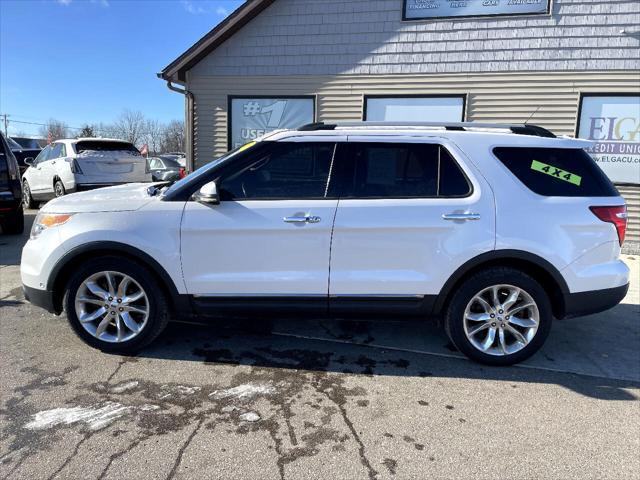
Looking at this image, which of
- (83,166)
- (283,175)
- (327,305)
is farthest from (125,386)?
(83,166)

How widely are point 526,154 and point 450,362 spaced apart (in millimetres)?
1731

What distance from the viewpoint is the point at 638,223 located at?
25.2 feet

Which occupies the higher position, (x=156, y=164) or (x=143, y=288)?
(x=156, y=164)

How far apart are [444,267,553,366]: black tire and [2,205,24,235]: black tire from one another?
765 centimetres

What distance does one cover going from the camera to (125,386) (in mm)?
3166

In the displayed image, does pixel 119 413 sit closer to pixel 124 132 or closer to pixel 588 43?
pixel 588 43

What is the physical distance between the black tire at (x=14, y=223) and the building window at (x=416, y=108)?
21.2ft

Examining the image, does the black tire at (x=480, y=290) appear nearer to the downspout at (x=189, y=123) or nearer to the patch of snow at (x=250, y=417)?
the patch of snow at (x=250, y=417)

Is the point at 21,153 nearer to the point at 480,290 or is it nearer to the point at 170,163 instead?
the point at 170,163

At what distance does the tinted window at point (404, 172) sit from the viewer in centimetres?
341

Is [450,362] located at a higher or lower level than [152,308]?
lower

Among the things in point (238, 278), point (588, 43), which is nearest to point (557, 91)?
point (588, 43)

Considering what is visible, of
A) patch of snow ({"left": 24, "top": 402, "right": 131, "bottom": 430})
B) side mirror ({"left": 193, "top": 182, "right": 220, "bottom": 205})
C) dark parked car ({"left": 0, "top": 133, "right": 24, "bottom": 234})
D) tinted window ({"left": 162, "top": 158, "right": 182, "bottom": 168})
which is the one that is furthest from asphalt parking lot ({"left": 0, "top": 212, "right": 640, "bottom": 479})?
tinted window ({"left": 162, "top": 158, "right": 182, "bottom": 168})

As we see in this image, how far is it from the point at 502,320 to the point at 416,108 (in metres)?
5.66
